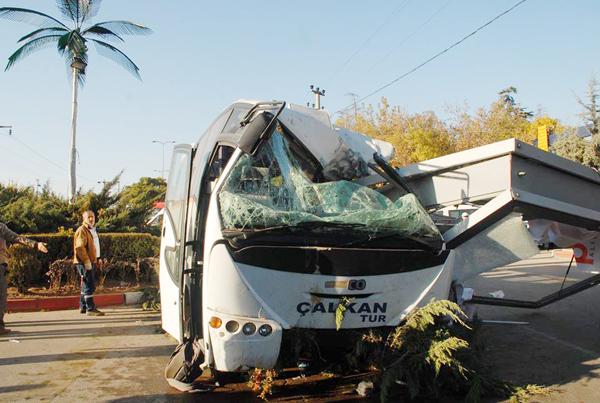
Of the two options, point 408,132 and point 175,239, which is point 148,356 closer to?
point 175,239

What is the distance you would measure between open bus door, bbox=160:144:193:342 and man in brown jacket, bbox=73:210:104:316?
375cm

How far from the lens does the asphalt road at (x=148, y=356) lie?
4.63 metres

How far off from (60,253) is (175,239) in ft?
23.6

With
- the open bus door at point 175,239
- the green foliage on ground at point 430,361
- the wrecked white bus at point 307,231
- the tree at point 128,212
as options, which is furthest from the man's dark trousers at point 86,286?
the green foliage on ground at point 430,361

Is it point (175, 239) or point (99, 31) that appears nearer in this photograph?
point (175, 239)

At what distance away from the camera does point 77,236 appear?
343 inches

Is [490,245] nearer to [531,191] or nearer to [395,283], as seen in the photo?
[531,191]

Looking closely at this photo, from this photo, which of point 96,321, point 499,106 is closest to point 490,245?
point 96,321

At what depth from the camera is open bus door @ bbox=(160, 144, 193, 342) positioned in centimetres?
445

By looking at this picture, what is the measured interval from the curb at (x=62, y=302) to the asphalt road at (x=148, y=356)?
0.34 metres

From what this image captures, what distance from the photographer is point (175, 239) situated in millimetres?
4785

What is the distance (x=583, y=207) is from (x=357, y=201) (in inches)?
106

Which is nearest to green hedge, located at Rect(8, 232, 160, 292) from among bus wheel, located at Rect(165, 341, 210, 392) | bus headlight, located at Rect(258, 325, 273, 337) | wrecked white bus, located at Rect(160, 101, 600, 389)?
wrecked white bus, located at Rect(160, 101, 600, 389)

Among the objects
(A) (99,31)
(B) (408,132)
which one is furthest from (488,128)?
(A) (99,31)
